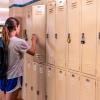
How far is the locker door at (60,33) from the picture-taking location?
393 cm

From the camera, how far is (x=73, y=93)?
12.1 ft

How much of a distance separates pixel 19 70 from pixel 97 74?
3.78 ft

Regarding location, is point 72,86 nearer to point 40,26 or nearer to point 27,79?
point 40,26

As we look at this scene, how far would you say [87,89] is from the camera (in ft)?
10.9

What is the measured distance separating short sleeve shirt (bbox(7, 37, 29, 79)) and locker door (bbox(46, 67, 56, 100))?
824 millimetres

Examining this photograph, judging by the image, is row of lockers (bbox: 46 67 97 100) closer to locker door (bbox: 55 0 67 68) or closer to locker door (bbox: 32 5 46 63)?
locker door (bbox: 55 0 67 68)

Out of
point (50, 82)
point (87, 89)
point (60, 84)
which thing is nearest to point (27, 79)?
point (50, 82)

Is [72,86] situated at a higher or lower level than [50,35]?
lower

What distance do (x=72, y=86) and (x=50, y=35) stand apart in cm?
110

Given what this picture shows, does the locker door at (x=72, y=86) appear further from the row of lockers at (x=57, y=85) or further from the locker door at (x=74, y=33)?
the locker door at (x=74, y=33)

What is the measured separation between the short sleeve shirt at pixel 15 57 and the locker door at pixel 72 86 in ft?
2.35

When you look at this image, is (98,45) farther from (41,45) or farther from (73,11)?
(41,45)

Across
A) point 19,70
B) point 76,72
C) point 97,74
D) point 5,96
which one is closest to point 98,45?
point 97,74

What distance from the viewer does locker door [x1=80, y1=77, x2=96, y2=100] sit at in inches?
126
